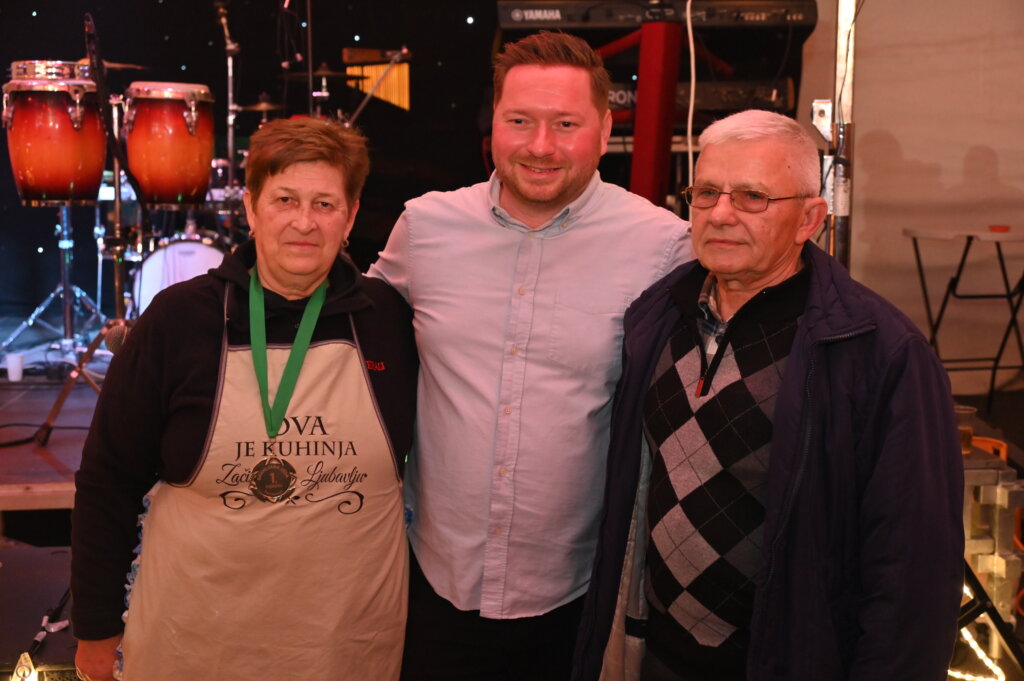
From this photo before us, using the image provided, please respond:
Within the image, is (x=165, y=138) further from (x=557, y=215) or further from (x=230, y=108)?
(x=557, y=215)

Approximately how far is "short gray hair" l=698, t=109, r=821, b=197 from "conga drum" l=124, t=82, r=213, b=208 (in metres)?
3.42

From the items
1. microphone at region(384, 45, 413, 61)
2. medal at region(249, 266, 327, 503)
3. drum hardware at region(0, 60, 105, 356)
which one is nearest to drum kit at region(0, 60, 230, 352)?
drum hardware at region(0, 60, 105, 356)

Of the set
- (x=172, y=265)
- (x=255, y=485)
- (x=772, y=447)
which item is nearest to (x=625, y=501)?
(x=772, y=447)

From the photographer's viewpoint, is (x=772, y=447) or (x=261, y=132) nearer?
(x=772, y=447)

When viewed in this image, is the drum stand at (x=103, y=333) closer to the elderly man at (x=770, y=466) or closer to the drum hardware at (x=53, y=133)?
the drum hardware at (x=53, y=133)

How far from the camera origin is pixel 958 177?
5.84 m

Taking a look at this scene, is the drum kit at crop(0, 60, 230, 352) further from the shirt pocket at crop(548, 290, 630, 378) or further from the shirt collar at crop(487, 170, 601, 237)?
the shirt pocket at crop(548, 290, 630, 378)

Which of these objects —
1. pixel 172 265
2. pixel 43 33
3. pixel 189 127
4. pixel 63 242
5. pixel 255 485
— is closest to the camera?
pixel 255 485

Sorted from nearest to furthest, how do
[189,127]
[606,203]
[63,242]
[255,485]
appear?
1. [255,485]
2. [606,203]
3. [189,127]
4. [63,242]

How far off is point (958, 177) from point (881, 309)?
488 centimetres

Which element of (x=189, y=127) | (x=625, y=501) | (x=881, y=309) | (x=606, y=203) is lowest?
(x=625, y=501)

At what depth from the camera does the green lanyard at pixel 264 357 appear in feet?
5.54

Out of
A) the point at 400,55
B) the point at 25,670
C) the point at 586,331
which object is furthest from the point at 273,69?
the point at 586,331

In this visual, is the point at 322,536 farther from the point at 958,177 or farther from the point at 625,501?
the point at 958,177
